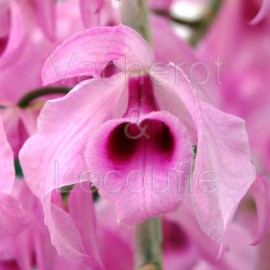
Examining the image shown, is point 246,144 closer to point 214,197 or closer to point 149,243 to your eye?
point 214,197

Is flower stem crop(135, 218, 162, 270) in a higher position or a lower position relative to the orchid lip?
lower

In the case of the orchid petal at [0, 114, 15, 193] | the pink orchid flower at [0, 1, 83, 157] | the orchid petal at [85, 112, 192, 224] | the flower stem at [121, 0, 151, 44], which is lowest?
the pink orchid flower at [0, 1, 83, 157]

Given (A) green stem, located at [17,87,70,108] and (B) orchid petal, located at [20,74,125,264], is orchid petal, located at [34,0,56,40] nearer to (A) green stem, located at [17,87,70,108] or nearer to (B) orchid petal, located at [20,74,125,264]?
(A) green stem, located at [17,87,70,108]

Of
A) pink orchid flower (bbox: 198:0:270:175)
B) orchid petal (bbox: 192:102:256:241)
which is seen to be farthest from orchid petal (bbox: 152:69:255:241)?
→ pink orchid flower (bbox: 198:0:270:175)

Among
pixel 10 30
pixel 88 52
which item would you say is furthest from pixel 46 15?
pixel 88 52

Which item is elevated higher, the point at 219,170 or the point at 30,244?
the point at 219,170

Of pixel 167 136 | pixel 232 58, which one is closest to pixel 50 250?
pixel 167 136

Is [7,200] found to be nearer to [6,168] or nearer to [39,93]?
[6,168]

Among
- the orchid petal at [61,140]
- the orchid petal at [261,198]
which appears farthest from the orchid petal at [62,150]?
the orchid petal at [261,198]
